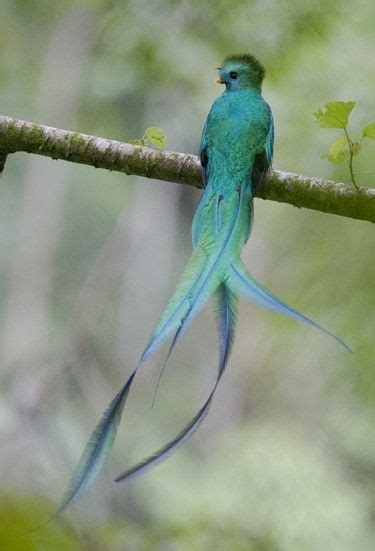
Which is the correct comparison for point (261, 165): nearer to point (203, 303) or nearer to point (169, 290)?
point (203, 303)

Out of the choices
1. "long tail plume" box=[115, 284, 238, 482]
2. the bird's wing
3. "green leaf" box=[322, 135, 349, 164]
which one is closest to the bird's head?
the bird's wing

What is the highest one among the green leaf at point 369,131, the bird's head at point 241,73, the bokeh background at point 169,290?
the bird's head at point 241,73

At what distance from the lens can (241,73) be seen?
251 cm

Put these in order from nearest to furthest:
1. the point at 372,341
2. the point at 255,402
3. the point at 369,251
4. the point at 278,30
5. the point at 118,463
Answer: the point at 372,341 < the point at 369,251 < the point at 278,30 < the point at 118,463 < the point at 255,402

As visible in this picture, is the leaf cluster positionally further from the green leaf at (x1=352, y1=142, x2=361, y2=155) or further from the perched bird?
the perched bird

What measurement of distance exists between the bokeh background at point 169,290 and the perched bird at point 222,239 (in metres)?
0.55

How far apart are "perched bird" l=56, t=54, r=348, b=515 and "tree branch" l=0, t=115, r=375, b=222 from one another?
0.05 metres

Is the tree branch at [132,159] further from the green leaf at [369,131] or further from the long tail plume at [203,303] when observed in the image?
the green leaf at [369,131]

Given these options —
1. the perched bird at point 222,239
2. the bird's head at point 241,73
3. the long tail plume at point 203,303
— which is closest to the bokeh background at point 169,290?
the bird's head at point 241,73

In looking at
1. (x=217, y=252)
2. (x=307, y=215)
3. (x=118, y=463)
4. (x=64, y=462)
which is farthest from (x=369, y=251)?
(x=118, y=463)

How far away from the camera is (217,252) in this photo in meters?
1.84

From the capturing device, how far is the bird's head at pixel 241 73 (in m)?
2.50

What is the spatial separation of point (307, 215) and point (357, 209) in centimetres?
223

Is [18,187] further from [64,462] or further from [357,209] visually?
[357,209]
